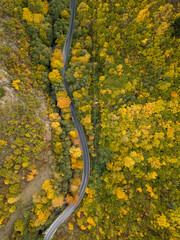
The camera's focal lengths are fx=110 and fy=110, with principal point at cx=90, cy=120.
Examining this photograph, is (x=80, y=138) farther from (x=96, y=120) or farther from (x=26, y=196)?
(x=26, y=196)

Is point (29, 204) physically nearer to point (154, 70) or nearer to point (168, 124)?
point (168, 124)

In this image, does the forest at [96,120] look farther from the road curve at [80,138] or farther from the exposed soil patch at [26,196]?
the road curve at [80,138]

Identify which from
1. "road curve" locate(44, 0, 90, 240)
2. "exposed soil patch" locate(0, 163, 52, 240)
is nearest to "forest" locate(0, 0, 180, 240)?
"exposed soil patch" locate(0, 163, 52, 240)

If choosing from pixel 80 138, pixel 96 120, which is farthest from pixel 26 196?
pixel 96 120

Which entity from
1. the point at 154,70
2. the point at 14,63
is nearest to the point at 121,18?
the point at 154,70

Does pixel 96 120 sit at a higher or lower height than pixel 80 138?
higher

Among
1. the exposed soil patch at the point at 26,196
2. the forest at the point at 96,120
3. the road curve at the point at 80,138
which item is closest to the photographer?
the forest at the point at 96,120

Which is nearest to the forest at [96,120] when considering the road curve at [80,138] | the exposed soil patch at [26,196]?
the exposed soil patch at [26,196]

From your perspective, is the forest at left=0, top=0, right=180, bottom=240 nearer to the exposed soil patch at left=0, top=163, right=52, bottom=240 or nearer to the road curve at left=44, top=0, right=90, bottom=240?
the exposed soil patch at left=0, top=163, right=52, bottom=240
